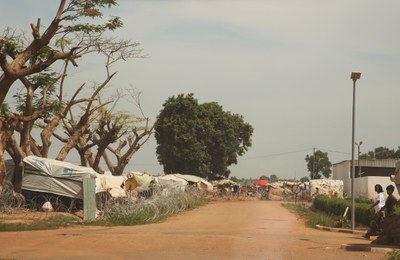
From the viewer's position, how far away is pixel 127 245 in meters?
15.6

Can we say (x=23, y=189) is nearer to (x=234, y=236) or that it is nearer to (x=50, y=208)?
(x=50, y=208)

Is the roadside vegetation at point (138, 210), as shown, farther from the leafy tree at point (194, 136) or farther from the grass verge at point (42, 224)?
the leafy tree at point (194, 136)

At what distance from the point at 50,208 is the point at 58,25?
25.5 ft

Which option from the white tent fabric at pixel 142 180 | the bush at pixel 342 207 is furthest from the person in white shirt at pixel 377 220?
the white tent fabric at pixel 142 180

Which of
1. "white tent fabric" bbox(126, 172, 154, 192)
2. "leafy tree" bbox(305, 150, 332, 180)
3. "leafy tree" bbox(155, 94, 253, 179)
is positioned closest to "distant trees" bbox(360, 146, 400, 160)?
"leafy tree" bbox(305, 150, 332, 180)

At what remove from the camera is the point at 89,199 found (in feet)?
82.4

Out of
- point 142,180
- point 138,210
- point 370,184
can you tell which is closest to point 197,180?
point 370,184

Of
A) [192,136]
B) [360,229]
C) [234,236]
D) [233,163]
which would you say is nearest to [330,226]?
[360,229]

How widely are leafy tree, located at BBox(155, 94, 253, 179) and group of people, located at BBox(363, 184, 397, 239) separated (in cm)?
4292

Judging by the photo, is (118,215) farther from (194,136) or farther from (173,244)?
(194,136)

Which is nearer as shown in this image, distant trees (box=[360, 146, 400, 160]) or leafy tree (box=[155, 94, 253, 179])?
leafy tree (box=[155, 94, 253, 179])

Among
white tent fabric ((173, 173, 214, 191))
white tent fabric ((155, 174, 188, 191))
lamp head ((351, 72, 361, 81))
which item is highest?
lamp head ((351, 72, 361, 81))

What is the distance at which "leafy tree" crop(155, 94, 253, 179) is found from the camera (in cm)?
6323

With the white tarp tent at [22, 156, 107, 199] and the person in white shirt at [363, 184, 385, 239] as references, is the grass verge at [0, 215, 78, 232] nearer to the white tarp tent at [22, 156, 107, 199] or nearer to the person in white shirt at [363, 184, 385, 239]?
the white tarp tent at [22, 156, 107, 199]
